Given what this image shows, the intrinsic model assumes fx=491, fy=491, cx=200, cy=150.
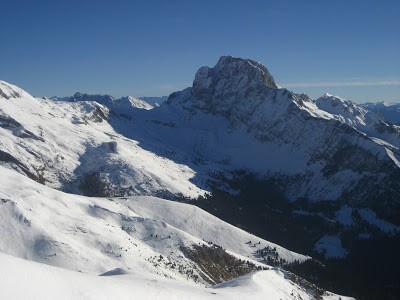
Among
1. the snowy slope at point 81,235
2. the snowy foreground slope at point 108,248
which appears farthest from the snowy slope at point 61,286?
the snowy slope at point 81,235

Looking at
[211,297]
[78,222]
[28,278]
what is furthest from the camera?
[78,222]

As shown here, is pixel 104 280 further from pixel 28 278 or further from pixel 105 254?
pixel 105 254

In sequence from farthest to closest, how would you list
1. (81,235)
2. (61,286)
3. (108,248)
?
1. (81,235)
2. (108,248)
3. (61,286)

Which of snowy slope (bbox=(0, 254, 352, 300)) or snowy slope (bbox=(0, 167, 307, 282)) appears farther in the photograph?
snowy slope (bbox=(0, 167, 307, 282))

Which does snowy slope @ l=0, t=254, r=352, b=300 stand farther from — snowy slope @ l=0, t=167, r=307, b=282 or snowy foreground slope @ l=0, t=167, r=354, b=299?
snowy slope @ l=0, t=167, r=307, b=282

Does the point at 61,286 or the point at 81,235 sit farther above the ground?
the point at 61,286

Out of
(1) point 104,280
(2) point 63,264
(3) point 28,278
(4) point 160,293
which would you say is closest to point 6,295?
(3) point 28,278

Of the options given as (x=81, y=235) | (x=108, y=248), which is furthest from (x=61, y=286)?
(x=81, y=235)

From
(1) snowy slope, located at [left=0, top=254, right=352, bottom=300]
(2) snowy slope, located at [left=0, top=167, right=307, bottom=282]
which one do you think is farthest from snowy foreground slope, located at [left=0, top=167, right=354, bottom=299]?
(1) snowy slope, located at [left=0, top=254, right=352, bottom=300]

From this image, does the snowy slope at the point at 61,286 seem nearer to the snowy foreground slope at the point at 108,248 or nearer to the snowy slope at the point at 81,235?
the snowy foreground slope at the point at 108,248

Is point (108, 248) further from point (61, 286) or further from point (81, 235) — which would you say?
point (61, 286)

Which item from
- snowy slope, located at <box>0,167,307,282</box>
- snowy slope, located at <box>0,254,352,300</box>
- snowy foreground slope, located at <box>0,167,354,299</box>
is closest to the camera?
snowy slope, located at <box>0,254,352,300</box>
